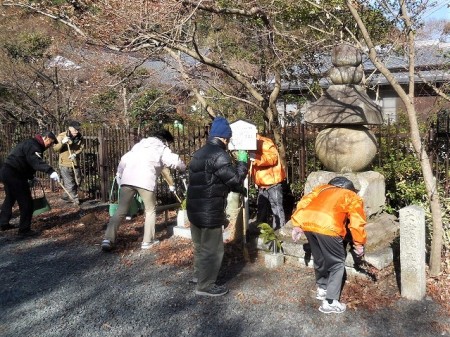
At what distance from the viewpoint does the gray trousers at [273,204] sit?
20.4 feet

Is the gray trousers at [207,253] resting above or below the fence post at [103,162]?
below

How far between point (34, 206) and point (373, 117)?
5.24 m

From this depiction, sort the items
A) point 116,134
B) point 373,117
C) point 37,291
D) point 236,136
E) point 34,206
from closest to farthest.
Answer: point 37,291 → point 373,117 → point 236,136 → point 34,206 → point 116,134

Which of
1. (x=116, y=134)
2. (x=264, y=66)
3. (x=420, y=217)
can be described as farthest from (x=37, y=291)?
(x=264, y=66)

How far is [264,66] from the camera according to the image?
855cm

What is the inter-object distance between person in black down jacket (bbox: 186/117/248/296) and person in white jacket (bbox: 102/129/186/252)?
169 cm

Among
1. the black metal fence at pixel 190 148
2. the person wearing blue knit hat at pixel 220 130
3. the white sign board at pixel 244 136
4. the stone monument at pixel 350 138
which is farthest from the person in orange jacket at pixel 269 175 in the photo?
the person wearing blue knit hat at pixel 220 130

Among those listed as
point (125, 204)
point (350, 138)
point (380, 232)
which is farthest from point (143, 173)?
point (380, 232)

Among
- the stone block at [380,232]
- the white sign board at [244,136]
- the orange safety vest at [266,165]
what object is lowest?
the stone block at [380,232]

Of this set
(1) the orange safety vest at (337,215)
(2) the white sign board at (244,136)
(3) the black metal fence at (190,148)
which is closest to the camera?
(1) the orange safety vest at (337,215)

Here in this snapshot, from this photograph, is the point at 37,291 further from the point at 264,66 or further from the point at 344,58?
the point at 264,66

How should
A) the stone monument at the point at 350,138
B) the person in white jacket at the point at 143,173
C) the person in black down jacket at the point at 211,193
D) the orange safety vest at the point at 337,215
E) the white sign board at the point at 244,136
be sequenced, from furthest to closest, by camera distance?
the person in white jacket at the point at 143,173 → the white sign board at the point at 244,136 → the stone monument at the point at 350,138 → the person in black down jacket at the point at 211,193 → the orange safety vest at the point at 337,215

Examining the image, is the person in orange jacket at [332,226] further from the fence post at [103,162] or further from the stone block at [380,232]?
the fence post at [103,162]

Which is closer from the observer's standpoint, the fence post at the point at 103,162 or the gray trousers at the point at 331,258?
the gray trousers at the point at 331,258
